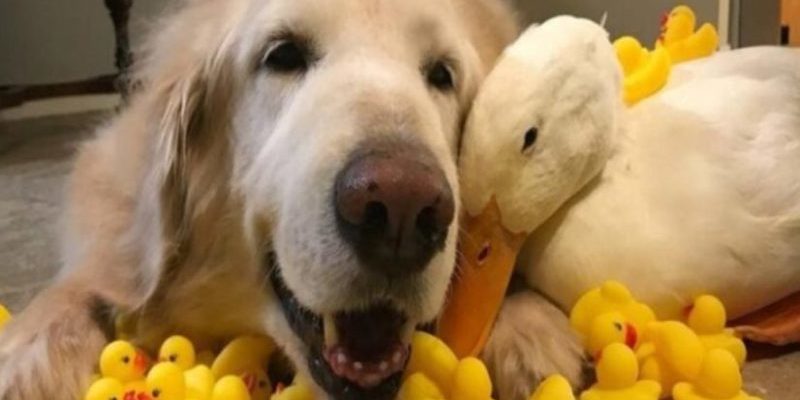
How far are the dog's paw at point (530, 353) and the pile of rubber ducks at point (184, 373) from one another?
30 cm

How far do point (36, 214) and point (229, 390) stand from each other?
169cm

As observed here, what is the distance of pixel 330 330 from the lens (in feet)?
3.94

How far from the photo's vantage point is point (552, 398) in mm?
1200

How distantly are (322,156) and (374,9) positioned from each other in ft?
0.94

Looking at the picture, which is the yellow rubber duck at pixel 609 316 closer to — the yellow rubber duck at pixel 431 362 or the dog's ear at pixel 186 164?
the yellow rubber duck at pixel 431 362

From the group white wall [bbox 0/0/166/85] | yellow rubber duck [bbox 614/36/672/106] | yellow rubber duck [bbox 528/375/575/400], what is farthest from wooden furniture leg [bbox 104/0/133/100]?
yellow rubber duck [bbox 528/375/575/400]

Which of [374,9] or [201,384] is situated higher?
[374,9]

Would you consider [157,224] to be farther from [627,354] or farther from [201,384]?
[627,354]

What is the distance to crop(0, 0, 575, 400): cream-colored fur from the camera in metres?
1.19

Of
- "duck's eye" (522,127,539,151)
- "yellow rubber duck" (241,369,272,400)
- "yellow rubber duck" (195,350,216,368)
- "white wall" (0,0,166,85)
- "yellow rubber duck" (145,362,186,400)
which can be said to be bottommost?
"white wall" (0,0,166,85)

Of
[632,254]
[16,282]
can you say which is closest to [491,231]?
[632,254]

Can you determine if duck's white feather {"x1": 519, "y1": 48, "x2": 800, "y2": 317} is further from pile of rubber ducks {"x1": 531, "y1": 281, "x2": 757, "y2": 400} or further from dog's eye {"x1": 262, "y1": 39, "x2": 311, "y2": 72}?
dog's eye {"x1": 262, "y1": 39, "x2": 311, "y2": 72}

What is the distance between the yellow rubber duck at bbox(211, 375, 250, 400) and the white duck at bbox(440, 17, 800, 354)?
27 cm

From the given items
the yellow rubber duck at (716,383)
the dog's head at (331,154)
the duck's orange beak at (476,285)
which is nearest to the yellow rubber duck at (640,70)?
the dog's head at (331,154)
